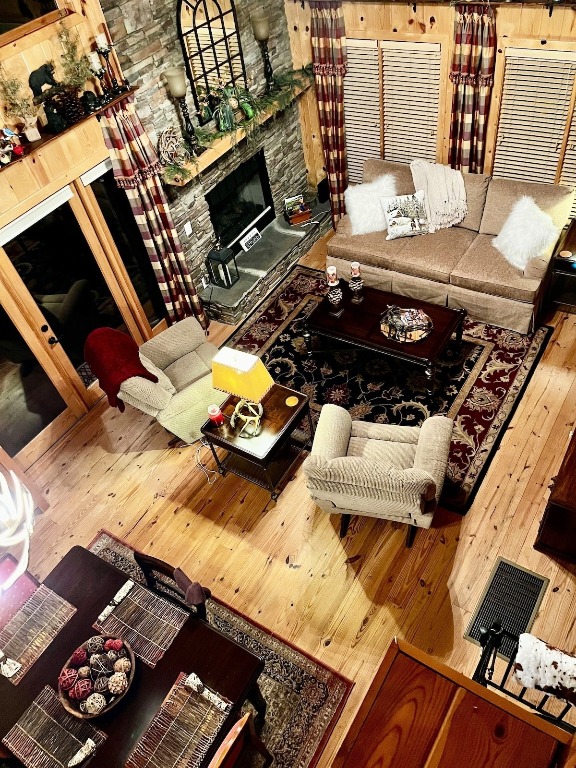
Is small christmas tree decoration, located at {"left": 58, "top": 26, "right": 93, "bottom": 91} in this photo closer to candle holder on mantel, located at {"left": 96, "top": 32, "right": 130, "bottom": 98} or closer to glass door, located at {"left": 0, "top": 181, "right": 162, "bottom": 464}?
candle holder on mantel, located at {"left": 96, "top": 32, "right": 130, "bottom": 98}

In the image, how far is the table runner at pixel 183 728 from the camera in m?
2.70

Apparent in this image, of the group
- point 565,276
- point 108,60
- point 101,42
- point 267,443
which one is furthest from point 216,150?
→ point 565,276

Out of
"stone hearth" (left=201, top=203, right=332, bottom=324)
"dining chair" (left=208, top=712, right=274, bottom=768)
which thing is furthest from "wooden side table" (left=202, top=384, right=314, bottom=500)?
"dining chair" (left=208, top=712, right=274, bottom=768)

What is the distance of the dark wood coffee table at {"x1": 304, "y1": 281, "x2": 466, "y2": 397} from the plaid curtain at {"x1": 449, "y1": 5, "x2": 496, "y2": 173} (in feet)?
5.90

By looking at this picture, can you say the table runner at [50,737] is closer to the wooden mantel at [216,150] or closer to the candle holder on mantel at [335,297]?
the candle holder on mantel at [335,297]

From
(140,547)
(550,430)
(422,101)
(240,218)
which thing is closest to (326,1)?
(422,101)

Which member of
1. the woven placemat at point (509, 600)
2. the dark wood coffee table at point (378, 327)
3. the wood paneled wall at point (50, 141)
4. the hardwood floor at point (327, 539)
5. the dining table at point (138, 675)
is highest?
the wood paneled wall at point (50, 141)

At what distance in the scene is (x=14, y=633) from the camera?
3.23 metres

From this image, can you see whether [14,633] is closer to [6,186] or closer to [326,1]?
[6,186]

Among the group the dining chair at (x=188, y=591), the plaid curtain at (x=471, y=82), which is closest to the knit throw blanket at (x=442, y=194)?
the plaid curtain at (x=471, y=82)

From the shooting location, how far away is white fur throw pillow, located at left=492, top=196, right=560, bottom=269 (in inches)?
203

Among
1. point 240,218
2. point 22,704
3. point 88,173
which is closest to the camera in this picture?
point 22,704

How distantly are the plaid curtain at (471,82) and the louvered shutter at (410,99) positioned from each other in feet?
0.87

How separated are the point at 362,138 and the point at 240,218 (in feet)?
5.43
